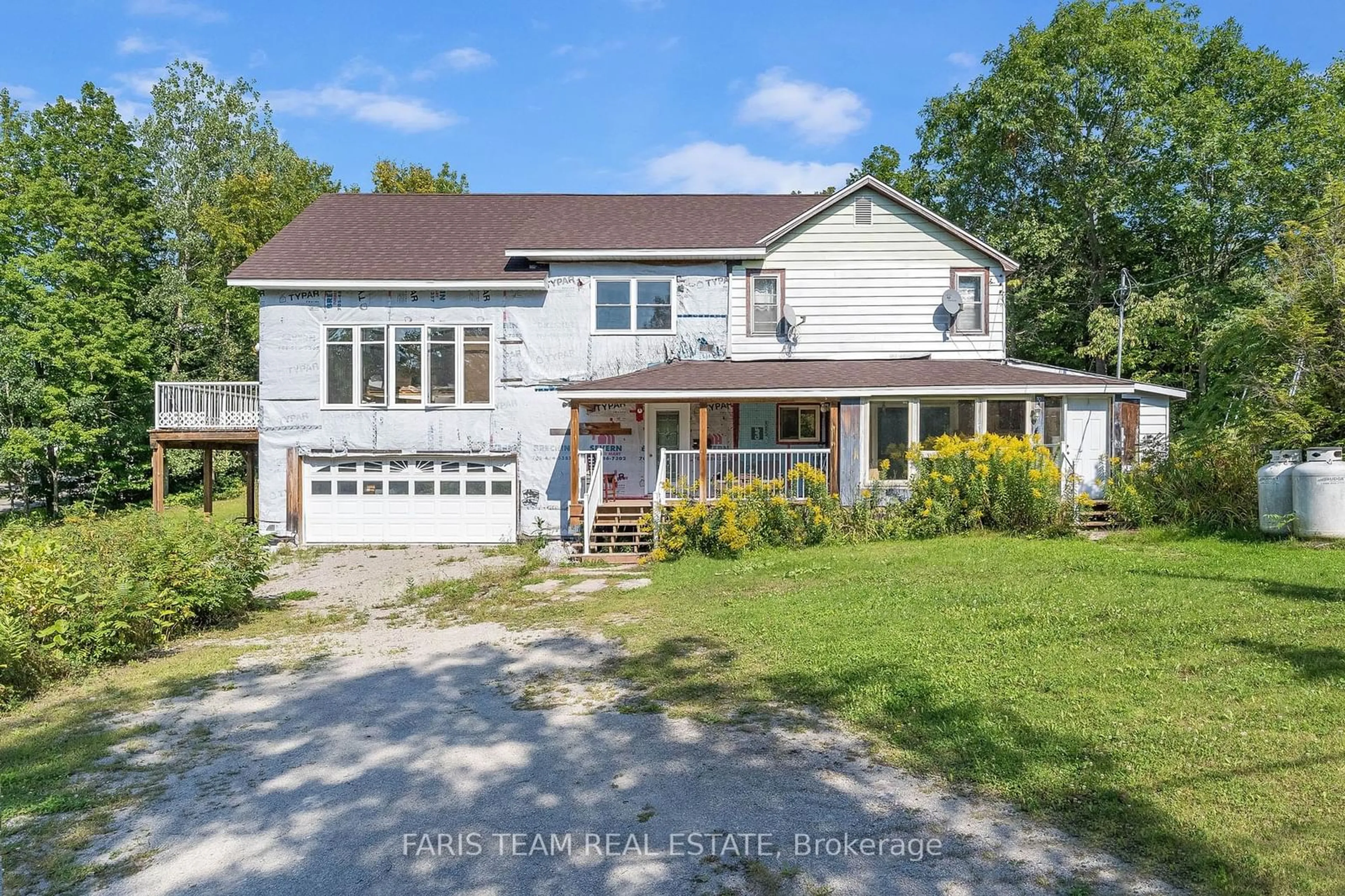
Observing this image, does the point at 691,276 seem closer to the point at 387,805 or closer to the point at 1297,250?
the point at 1297,250

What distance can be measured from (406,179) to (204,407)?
865 inches

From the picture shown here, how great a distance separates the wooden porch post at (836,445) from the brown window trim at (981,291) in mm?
4255

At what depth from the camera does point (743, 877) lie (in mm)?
3559

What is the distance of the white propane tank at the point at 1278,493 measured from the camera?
1155 centimetres

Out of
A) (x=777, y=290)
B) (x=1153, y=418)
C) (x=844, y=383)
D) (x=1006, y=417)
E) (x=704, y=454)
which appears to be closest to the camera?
(x=704, y=454)

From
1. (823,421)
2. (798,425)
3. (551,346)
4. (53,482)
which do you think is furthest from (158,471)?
(823,421)

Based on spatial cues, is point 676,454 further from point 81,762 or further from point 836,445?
point 81,762

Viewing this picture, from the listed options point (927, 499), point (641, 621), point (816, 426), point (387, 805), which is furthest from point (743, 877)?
point (816, 426)

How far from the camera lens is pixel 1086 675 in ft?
19.2

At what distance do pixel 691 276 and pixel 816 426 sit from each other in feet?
13.8

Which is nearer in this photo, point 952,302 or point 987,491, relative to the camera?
point 987,491

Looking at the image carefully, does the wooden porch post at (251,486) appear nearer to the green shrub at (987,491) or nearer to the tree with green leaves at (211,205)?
the tree with green leaves at (211,205)

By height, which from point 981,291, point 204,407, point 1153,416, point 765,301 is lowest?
point 1153,416

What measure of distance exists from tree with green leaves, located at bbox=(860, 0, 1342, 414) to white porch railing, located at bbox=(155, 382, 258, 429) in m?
22.0
